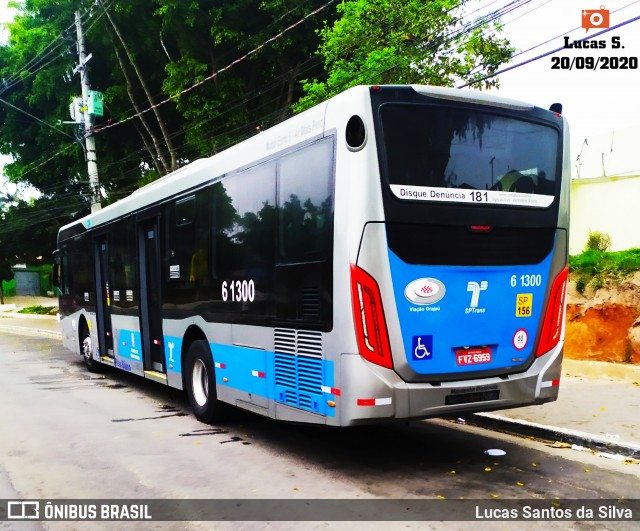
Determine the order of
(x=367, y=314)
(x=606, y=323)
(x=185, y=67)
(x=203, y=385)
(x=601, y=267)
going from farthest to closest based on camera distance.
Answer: (x=185, y=67) < (x=601, y=267) < (x=606, y=323) < (x=203, y=385) < (x=367, y=314)

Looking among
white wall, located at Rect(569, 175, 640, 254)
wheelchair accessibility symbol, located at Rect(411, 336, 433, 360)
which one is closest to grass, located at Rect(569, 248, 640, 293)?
white wall, located at Rect(569, 175, 640, 254)

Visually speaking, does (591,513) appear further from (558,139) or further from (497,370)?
(558,139)

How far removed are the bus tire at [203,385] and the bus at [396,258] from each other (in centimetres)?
56

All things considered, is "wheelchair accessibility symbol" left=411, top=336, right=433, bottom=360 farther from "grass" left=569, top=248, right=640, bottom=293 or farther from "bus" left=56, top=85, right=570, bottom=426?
"grass" left=569, top=248, right=640, bottom=293

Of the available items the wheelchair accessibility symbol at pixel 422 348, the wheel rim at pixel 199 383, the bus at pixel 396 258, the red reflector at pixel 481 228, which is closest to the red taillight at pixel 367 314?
the bus at pixel 396 258

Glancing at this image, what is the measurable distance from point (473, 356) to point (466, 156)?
1.87 meters

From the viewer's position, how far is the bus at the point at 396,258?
5.45 m

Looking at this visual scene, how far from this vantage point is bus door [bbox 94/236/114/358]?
1209 cm

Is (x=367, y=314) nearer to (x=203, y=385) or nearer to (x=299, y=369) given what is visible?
(x=299, y=369)

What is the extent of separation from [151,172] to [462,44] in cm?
1753

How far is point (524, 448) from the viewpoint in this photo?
6.88 metres

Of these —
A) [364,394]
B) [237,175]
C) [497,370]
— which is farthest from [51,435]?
[497,370]

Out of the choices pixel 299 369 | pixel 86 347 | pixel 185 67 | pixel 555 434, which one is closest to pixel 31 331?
pixel 185 67

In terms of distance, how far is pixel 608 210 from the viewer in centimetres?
1524
